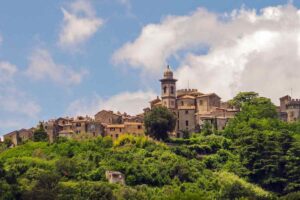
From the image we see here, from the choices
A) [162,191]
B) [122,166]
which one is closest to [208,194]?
[162,191]

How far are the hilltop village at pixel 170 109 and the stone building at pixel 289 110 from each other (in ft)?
2.64

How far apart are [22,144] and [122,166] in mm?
18755

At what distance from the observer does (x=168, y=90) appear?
95.9m

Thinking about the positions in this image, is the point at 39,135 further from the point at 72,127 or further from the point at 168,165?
the point at 168,165

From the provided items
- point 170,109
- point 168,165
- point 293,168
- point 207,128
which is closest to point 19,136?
point 170,109

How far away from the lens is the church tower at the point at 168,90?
95.8 meters

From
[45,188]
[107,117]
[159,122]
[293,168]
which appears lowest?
[45,188]

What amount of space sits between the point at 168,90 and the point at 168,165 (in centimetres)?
2019

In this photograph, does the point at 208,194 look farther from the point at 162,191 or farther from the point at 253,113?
the point at 253,113

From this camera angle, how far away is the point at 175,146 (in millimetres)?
85562

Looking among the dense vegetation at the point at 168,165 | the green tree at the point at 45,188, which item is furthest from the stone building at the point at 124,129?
the green tree at the point at 45,188

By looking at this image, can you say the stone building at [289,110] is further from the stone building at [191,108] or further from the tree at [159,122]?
the tree at [159,122]

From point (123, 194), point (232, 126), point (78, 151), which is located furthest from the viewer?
point (232, 126)

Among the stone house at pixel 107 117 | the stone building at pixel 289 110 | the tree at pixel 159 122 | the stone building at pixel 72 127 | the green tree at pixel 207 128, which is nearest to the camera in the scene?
the tree at pixel 159 122
